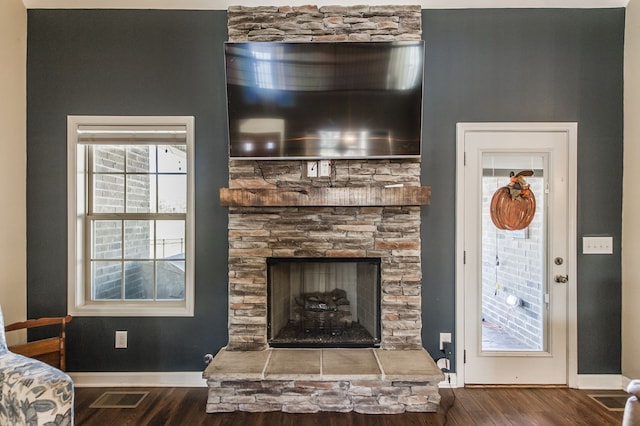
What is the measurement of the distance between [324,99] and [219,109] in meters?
0.82

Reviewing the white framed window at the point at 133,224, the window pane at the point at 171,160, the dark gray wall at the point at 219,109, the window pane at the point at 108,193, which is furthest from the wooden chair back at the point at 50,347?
the window pane at the point at 171,160

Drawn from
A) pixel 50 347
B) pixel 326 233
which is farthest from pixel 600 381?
pixel 50 347

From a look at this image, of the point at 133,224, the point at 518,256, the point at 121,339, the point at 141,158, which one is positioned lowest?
the point at 121,339

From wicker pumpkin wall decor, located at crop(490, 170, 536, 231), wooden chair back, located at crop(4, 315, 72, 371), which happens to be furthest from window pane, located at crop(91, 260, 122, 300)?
wicker pumpkin wall decor, located at crop(490, 170, 536, 231)

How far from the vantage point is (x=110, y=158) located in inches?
104

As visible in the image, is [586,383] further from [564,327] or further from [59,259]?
[59,259]

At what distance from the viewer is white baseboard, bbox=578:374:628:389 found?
7.96 feet

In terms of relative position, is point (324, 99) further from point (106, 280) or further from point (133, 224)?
point (106, 280)

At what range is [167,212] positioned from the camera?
262cm

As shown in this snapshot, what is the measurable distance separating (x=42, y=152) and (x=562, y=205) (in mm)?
3930

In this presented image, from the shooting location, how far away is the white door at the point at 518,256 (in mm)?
2453

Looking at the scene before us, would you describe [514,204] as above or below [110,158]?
below

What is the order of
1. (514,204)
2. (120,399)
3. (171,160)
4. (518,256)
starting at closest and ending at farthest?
1. (120,399)
2. (514,204)
3. (518,256)
4. (171,160)

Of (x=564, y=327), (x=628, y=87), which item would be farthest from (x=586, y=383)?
(x=628, y=87)
